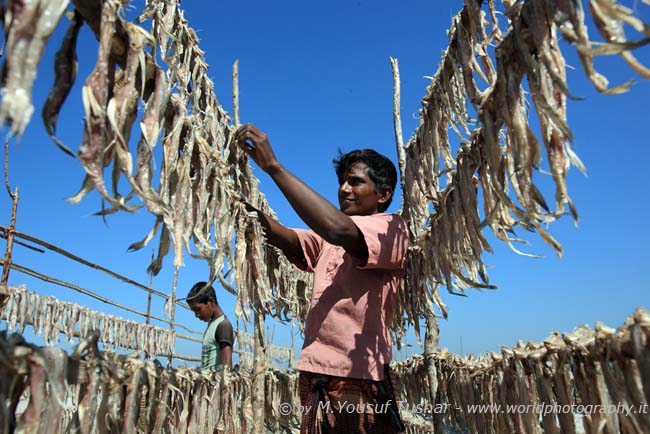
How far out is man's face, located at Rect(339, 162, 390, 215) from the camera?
2031 millimetres

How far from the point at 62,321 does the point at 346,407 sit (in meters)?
4.36

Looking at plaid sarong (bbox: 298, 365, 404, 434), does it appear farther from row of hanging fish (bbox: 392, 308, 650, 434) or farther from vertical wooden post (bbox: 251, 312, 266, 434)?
vertical wooden post (bbox: 251, 312, 266, 434)

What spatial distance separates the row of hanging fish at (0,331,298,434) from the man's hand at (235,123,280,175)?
0.69 meters

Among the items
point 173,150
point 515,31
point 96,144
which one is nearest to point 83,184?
point 96,144

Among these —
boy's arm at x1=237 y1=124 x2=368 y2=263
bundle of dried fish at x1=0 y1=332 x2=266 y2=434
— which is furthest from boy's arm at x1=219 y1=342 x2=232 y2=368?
boy's arm at x1=237 y1=124 x2=368 y2=263

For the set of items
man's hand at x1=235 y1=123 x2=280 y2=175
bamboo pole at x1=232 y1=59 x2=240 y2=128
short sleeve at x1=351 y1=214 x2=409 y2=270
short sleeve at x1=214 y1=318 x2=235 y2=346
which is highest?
bamboo pole at x1=232 y1=59 x2=240 y2=128

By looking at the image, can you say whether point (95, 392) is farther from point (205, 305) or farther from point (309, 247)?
point (205, 305)

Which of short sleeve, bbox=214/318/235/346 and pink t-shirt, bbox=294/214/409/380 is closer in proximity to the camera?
pink t-shirt, bbox=294/214/409/380

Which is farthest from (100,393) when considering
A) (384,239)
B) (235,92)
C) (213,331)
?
(235,92)

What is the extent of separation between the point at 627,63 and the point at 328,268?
4.41ft

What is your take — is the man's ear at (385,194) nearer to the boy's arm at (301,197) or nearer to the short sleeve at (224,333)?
the boy's arm at (301,197)

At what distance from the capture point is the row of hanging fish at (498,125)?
87 cm

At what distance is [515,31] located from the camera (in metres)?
1.01

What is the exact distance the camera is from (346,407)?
1.68 m
